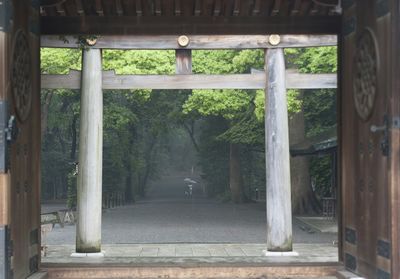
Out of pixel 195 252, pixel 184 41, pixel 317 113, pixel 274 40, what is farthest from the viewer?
pixel 317 113

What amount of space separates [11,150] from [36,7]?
2265 mm

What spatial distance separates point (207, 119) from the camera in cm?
4253

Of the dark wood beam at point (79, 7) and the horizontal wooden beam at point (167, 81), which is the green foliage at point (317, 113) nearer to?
the horizontal wooden beam at point (167, 81)

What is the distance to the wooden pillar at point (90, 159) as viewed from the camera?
574 inches

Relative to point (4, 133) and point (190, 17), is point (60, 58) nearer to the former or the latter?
point (190, 17)

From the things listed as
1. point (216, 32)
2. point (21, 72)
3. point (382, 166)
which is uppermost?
point (216, 32)

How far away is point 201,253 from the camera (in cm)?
1494

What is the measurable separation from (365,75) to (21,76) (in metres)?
4.07

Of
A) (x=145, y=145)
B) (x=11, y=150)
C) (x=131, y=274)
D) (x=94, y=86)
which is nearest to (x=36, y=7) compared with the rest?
(x=11, y=150)

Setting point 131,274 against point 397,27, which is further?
point 131,274

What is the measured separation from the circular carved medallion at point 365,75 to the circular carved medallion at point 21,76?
13.2ft

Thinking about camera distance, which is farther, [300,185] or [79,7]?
[300,185]

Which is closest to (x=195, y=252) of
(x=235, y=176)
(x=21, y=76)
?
(x=21, y=76)

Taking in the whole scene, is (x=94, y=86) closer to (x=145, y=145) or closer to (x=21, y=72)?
(x=21, y=72)
